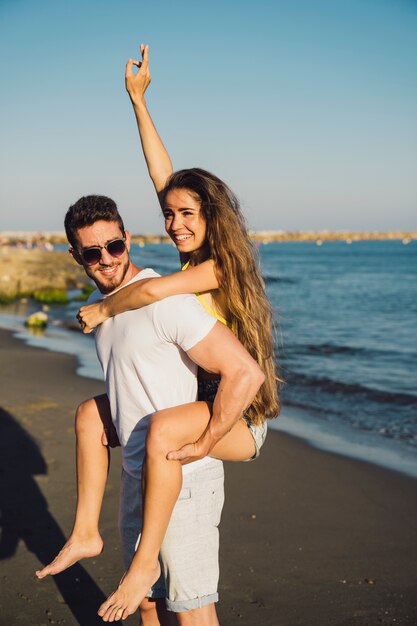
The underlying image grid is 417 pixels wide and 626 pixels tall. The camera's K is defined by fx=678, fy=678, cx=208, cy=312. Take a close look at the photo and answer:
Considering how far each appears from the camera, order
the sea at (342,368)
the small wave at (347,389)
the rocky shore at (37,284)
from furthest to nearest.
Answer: the rocky shore at (37,284), the small wave at (347,389), the sea at (342,368)

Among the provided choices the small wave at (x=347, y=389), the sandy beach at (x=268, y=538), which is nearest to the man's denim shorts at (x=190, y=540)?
the sandy beach at (x=268, y=538)

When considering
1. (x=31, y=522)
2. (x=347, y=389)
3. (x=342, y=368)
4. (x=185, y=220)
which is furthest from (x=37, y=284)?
(x=185, y=220)

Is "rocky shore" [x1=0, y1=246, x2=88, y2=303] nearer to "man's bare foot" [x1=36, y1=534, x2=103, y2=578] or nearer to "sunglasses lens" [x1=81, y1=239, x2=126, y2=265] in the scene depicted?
"man's bare foot" [x1=36, y1=534, x2=103, y2=578]

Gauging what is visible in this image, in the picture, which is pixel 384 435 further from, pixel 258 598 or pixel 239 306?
pixel 239 306

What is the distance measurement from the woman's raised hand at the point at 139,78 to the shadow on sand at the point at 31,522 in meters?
3.17

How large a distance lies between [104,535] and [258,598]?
1.44 meters

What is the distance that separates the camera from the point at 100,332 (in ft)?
10.0

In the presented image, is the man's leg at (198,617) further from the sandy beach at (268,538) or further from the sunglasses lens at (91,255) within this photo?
the sunglasses lens at (91,255)

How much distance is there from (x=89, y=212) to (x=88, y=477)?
126 centimetres

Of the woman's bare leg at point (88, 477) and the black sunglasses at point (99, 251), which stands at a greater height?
the black sunglasses at point (99, 251)

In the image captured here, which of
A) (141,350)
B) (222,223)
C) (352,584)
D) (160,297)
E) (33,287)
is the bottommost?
(33,287)

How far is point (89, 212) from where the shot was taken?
301 centimetres

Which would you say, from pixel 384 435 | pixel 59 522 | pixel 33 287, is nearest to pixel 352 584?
pixel 59 522

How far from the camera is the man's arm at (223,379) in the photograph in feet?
8.80
